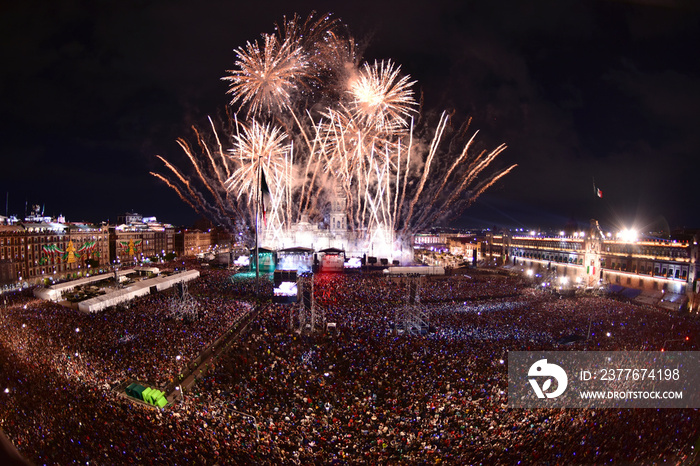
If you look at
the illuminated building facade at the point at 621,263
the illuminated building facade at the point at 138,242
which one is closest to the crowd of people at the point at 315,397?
the illuminated building facade at the point at 621,263

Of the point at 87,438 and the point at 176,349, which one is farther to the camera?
the point at 176,349

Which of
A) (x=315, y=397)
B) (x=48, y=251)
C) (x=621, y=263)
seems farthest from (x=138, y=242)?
(x=621, y=263)

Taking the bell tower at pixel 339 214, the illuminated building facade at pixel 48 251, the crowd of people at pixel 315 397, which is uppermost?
the bell tower at pixel 339 214

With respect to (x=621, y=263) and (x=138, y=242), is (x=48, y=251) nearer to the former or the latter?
(x=138, y=242)

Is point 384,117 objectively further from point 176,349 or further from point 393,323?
point 176,349

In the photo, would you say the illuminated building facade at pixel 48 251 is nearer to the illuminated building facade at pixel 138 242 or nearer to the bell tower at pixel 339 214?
the illuminated building facade at pixel 138 242

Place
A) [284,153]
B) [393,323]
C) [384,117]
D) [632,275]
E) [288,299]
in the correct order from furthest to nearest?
[284,153]
[632,275]
[384,117]
[288,299]
[393,323]

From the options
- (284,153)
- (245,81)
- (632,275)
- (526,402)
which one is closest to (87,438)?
(526,402)

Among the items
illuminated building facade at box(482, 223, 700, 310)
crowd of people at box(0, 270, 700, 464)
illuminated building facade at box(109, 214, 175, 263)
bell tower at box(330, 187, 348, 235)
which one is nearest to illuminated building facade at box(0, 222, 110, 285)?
illuminated building facade at box(109, 214, 175, 263)
